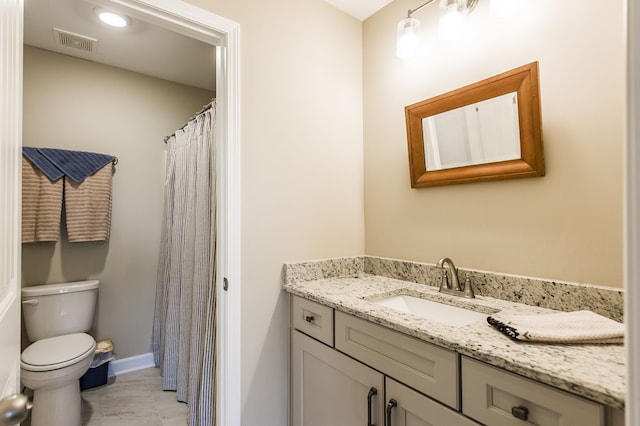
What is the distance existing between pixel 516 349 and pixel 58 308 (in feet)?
8.53

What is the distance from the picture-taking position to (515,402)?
2.43 ft

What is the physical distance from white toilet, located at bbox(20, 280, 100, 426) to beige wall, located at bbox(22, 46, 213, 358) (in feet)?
0.64

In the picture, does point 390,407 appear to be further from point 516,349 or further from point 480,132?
point 480,132

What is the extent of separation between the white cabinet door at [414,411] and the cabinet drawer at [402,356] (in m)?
0.02

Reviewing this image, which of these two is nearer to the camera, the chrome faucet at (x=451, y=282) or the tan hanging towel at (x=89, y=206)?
the chrome faucet at (x=451, y=282)

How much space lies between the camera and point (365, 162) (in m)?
1.88

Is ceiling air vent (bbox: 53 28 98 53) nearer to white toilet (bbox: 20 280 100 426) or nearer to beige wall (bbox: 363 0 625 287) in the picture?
white toilet (bbox: 20 280 100 426)

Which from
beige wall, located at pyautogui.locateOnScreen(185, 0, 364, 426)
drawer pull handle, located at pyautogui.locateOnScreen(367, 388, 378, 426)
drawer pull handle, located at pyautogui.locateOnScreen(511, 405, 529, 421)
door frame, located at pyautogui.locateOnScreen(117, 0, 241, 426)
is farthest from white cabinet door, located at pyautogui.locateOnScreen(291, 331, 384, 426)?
drawer pull handle, located at pyautogui.locateOnScreen(511, 405, 529, 421)

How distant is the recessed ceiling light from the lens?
1776 millimetres

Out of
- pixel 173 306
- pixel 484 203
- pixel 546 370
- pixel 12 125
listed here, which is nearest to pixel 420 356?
pixel 546 370

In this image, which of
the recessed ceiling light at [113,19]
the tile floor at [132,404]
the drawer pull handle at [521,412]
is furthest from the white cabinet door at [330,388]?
the recessed ceiling light at [113,19]

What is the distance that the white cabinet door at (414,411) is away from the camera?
85 cm

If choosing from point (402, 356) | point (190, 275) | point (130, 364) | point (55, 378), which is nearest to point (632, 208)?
point (402, 356)

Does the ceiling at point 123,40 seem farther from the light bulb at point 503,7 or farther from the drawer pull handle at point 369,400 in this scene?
the drawer pull handle at point 369,400
